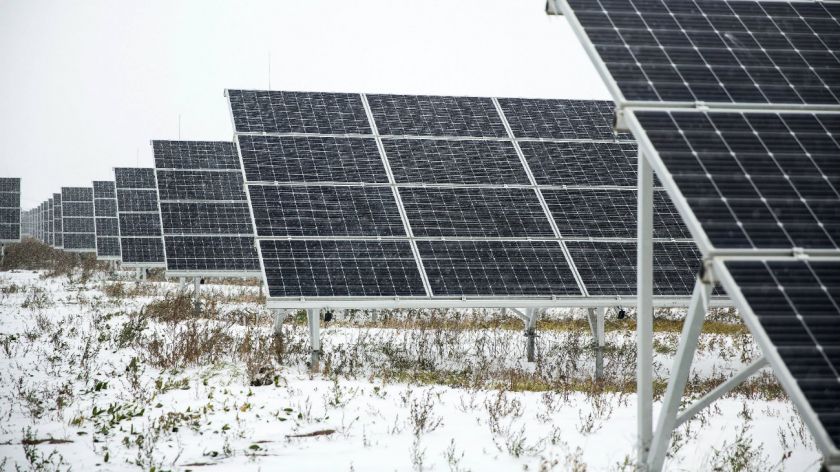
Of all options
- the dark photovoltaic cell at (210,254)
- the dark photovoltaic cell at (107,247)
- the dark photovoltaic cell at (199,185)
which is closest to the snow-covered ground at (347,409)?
the dark photovoltaic cell at (210,254)

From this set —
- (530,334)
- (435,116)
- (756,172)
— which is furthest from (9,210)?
(756,172)

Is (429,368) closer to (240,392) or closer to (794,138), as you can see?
(240,392)

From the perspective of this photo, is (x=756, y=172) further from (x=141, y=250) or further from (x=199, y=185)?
(x=141, y=250)

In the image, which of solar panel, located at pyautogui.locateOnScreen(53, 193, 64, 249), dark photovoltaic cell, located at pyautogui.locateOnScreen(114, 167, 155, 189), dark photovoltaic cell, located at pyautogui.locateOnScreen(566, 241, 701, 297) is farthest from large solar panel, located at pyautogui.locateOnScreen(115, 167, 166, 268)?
solar panel, located at pyautogui.locateOnScreen(53, 193, 64, 249)

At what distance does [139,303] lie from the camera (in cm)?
2527

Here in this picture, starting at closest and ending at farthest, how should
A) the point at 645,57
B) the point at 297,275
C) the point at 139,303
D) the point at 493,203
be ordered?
the point at 645,57
the point at 297,275
the point at 493,203
the point at 139,303

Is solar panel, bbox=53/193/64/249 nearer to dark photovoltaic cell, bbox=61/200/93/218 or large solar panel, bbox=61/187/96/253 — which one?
large solar panel, bbox=61/187/96/253

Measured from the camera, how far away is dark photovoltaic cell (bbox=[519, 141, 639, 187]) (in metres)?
16.8

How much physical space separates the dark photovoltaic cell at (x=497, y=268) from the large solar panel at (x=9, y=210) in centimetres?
4228

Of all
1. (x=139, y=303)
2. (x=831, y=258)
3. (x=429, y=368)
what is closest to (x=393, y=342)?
(x=429, y=368)

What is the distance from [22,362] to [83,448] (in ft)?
20.5

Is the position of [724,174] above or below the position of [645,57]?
below

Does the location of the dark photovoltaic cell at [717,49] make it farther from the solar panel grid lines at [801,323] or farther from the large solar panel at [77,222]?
the large solar panel at [77,222]

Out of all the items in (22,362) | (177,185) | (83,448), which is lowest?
(83,448)
